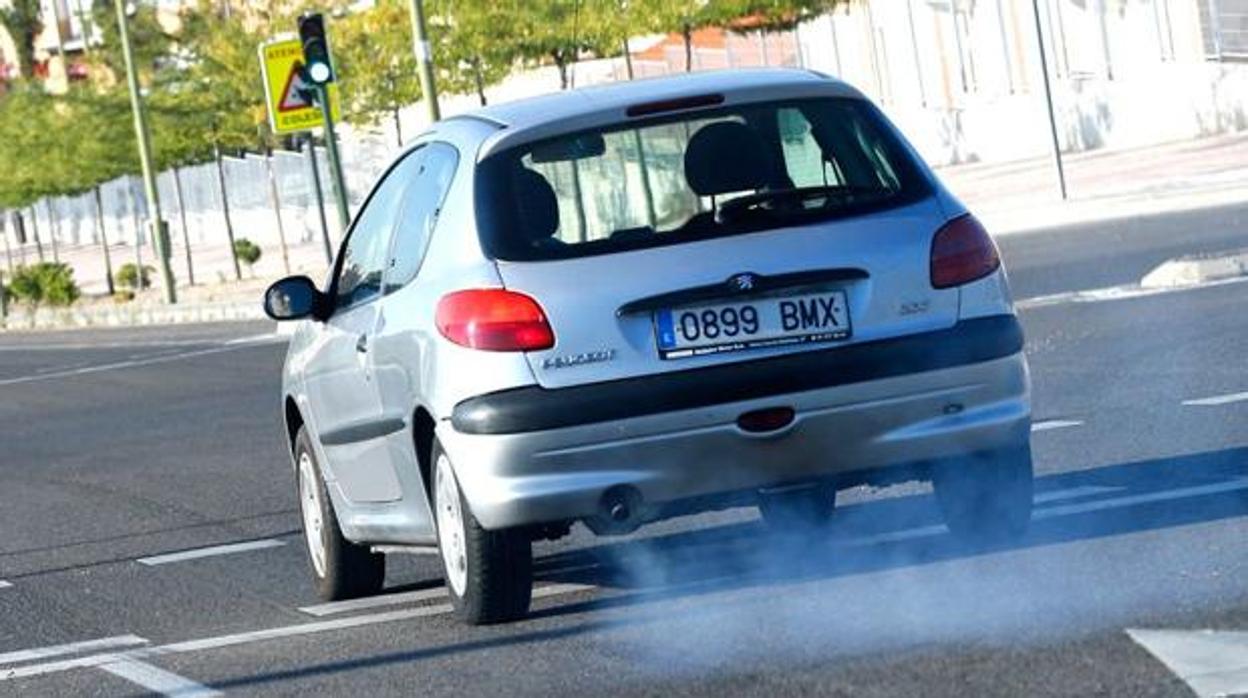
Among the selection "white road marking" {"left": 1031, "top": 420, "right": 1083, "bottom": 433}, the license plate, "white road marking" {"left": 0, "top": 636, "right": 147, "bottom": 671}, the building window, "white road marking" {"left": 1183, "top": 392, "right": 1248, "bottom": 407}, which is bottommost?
"white road marking" {"left": 1031, "top": 420, "right": 1083, "bottom": 433}

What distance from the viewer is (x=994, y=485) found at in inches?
388

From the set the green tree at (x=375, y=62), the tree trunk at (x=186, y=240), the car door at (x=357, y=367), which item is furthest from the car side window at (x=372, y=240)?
the tree trunk at (x=186, y=240)

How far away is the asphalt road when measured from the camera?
798 cm

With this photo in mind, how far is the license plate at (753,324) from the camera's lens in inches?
359

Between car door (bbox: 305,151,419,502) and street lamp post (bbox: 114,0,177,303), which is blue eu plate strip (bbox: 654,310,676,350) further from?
street lamp post (bbox: 114,0,177,303)

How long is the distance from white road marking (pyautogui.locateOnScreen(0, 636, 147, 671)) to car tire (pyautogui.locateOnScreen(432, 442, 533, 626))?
1294 millimetres

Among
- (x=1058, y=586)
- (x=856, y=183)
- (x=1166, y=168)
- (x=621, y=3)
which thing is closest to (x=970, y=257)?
(x=856, y=183)

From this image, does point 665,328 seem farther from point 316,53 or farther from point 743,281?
point 316,53

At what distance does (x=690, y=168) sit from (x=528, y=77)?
191 ft

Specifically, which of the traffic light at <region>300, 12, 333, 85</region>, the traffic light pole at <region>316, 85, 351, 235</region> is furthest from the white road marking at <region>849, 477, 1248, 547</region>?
the traffic light at <region>300, 12, 333, 85</region>

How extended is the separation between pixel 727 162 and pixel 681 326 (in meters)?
0.75

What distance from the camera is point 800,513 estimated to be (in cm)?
1123

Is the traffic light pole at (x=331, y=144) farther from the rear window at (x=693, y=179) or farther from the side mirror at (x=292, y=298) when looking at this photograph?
the rear window at (x=693, y=179)

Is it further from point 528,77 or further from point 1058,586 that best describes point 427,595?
point 528,77
